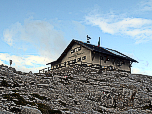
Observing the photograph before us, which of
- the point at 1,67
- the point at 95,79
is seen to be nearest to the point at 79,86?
the point at 95,79

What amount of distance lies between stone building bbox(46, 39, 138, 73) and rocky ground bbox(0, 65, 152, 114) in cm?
1413

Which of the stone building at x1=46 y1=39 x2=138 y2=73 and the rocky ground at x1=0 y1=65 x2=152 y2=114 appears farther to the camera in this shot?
the stone building at x1=46 y1=39 x2=138 y2=73

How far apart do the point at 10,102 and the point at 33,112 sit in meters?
2.17

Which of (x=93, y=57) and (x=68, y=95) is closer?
(x=68, y=95)

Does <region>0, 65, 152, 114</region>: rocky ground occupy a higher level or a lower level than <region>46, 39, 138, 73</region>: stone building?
lower

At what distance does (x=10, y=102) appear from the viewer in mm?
11133

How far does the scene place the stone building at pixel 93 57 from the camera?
38031 millimetres

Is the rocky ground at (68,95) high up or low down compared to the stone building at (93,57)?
down

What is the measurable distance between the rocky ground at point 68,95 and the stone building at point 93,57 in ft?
46.4

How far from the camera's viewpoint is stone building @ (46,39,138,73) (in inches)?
1497

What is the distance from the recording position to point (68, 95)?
1656 centimetres

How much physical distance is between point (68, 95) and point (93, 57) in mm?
22199

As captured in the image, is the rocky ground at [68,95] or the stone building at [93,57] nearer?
the rocky ground at [68,95]

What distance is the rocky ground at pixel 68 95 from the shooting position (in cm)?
1205
